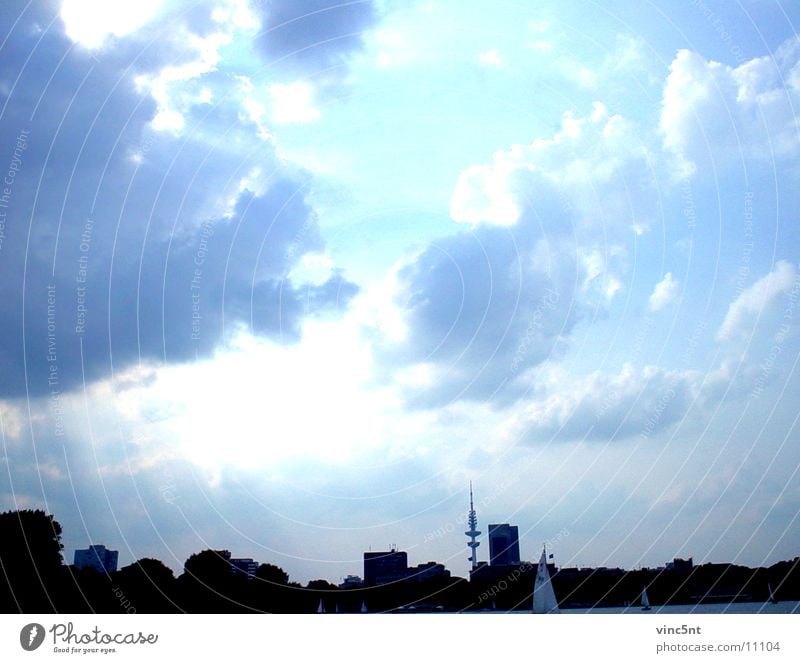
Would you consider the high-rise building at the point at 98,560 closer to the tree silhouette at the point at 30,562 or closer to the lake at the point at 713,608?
the tree silhouette at the point at 30,562

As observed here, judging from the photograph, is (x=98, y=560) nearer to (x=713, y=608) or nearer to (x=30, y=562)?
(x=30, y=562)

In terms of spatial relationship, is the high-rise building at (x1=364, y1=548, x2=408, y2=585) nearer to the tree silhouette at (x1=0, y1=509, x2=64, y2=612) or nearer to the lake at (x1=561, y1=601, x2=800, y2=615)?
the lake at (x1=561, y1=601, x2=800, y2=615)

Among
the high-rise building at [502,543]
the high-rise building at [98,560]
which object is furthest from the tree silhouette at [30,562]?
the high-rise building at [502,543]
